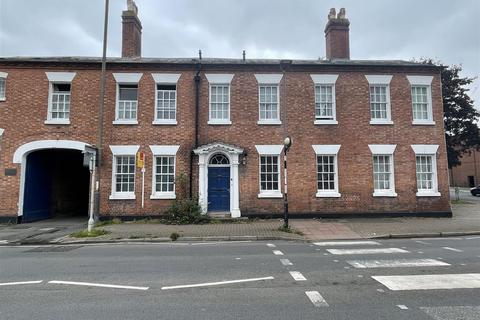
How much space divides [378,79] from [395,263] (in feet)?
37.9

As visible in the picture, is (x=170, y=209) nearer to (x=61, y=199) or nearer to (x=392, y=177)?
(x=61, y=199)

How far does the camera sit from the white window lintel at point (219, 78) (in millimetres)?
16078

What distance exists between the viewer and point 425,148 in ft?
52.9

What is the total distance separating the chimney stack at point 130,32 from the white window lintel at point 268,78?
7.08 meters

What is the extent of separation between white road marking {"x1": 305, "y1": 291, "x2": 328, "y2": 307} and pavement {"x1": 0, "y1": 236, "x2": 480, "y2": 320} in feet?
0.05

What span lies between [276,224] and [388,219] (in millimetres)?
5481

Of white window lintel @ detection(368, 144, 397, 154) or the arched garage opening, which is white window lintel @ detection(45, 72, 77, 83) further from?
white window lintel @ detection(368, 144, 397, 154)

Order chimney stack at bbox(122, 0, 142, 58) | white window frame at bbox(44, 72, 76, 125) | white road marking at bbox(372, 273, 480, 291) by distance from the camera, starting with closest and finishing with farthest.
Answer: white road marking at bbox(372, 273, 480, 291), white window frame at bbox(44, 72, 76, 125), chimney stack at bbox(122, 0, 142, 58)

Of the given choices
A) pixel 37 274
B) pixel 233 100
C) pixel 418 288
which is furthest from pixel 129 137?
pixel 418 288

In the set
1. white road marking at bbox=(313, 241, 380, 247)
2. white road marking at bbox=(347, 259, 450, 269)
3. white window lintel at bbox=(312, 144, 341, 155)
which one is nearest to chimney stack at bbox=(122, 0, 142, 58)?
white window lintel at bbox=(312, 144, 341, 155)

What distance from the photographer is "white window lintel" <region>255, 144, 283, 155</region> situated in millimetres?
15703

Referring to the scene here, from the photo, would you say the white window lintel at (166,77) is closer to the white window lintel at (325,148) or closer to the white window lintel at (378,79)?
the white window lintel at (325,148)

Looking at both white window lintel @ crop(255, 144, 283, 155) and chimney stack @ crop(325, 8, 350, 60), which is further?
chimney stack @ crop(325, 8, 350, 60)

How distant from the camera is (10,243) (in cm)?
1090
